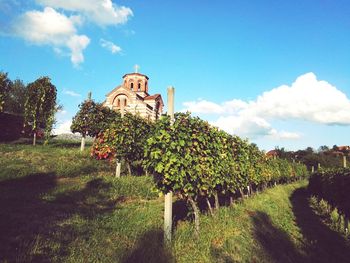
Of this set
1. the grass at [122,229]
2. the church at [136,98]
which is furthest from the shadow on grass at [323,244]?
the church at [136,98]

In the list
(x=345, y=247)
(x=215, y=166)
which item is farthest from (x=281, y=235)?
(x=215, y=166)

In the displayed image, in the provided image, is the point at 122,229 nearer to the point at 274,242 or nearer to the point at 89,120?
the point at 274,242

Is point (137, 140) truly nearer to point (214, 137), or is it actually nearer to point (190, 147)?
point (214, 137)

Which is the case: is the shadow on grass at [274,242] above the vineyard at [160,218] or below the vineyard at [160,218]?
below

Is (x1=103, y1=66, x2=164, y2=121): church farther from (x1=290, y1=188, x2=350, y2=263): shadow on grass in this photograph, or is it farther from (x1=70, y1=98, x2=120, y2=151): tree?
(x1=290, y1=188, x2=350, y2=263): shadow on grass

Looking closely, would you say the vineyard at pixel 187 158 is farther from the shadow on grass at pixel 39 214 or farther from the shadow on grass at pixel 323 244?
the shadow on grass at pixel 323 244

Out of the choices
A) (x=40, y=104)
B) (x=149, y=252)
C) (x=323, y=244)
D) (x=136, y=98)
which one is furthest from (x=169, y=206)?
(x=136, y=98)

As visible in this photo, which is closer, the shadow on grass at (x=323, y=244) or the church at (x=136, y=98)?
the shadow on grass at (x=323, y=244)

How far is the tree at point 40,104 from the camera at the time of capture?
27.6 metres

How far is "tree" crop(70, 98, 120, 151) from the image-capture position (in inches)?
1009

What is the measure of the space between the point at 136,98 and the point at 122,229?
4016 centimetres

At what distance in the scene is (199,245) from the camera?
23.3 ft

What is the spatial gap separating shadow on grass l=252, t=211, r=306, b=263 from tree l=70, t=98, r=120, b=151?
17.2m

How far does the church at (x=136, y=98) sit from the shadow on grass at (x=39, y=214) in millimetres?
29053
